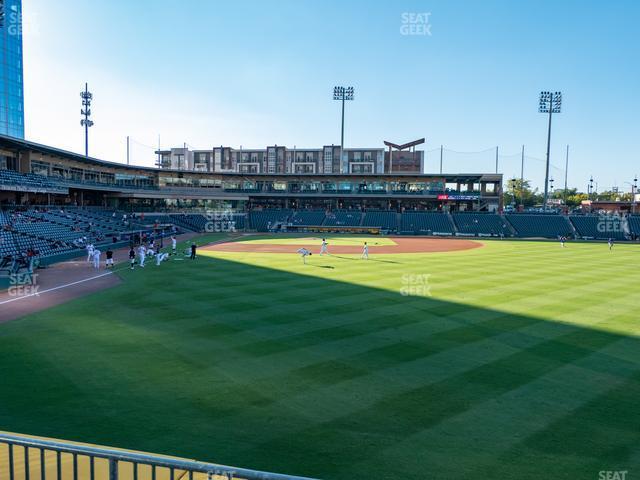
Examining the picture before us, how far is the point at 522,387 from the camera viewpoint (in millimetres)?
10398

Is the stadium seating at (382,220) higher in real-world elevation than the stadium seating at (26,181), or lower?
lower

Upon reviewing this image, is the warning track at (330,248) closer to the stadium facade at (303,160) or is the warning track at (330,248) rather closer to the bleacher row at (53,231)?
the bleacher row at (53,231)

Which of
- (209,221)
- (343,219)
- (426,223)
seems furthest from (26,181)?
(426,223)

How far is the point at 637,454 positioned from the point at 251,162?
115873 millimetres

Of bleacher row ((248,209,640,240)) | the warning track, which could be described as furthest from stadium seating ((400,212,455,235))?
the warning track

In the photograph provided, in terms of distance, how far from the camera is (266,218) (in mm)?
84188

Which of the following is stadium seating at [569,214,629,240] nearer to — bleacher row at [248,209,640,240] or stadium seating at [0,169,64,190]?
bleacher row at [248,209,640,240]

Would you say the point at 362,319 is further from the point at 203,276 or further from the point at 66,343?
the point at 203,276

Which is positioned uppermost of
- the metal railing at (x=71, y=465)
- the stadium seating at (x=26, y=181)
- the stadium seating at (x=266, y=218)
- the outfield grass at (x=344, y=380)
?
the stadium seating at (x=26, y=181)

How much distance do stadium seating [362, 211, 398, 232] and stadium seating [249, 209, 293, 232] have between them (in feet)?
52.6

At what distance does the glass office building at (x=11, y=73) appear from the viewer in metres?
65.6

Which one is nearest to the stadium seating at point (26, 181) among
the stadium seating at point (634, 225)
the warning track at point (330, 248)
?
the warning track at point (330, 248)

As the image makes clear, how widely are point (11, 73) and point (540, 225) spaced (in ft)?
306

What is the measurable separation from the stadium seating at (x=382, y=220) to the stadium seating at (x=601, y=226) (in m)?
31.7
